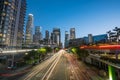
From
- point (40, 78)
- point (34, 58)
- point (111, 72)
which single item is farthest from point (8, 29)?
point (111, 72)

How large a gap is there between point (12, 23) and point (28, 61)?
84624mm

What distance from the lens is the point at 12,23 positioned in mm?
146875

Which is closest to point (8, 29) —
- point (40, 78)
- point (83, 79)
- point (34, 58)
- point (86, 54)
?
point (34, 58)

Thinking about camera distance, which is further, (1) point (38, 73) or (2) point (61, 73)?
(2) point (61, 73)

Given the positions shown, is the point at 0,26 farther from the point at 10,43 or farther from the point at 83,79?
the point at 83,79

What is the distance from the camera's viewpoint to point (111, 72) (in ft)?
136

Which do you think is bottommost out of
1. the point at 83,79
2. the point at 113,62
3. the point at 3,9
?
the point at 83,79

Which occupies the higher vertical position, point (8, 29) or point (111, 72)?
point (8, 29)

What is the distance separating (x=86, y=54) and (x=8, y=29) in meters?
89.6

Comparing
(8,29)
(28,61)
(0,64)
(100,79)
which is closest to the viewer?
(100,79)

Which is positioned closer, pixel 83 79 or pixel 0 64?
pixel 83 79

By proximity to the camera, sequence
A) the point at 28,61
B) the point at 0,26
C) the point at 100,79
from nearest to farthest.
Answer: the point at 100,79 < the point at 28,61 < the point at 0,26

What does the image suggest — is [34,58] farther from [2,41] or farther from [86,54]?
[2,41]

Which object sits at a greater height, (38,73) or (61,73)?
(38,73)
